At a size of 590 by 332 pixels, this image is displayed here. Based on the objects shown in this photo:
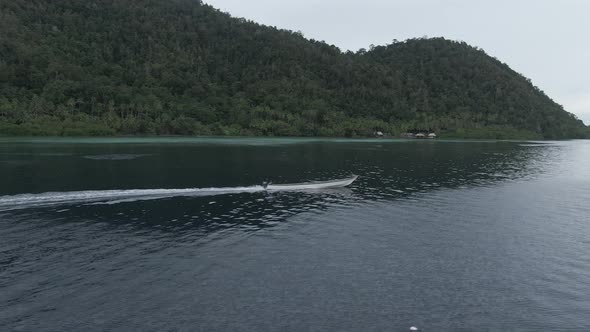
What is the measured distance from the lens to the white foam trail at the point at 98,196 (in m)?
49.3

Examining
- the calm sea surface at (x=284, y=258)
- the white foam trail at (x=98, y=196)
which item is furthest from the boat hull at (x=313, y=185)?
the white foam trail at (x=98, y=196)

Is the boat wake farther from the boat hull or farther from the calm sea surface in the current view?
the calm sea surface

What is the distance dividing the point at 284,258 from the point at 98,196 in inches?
1293

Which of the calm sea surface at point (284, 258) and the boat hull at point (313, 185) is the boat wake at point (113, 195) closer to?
the boat hull at point (313, 185)

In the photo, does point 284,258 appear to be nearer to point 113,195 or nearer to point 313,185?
point 113,195

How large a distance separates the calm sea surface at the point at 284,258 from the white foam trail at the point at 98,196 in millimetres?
269

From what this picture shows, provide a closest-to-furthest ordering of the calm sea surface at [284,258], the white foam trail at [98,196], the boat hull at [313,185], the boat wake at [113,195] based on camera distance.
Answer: the calm sea surface at [284,258], the white foam trail at [98,196], the boat wake at [113,195], the boat hull at [313,185]

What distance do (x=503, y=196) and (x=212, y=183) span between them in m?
48.7

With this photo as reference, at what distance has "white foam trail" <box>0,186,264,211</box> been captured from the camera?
49.3 meters

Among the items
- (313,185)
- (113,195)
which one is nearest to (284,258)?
(113,195)

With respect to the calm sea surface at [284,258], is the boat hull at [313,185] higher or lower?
higher

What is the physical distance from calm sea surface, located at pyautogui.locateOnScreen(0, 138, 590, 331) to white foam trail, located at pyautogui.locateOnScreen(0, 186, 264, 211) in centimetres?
27

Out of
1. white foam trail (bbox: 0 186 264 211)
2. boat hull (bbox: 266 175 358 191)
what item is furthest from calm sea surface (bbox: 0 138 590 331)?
boat hull (bbox: 266 175 358 191)

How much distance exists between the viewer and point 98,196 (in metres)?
53.9
